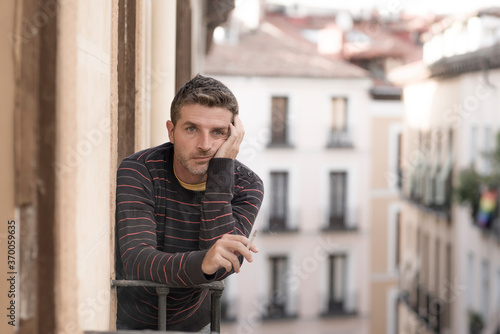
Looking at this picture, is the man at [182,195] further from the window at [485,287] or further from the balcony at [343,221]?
the balcony at [343,221]

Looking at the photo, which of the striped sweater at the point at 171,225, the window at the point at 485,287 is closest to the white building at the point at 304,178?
the window at the point at 485,287

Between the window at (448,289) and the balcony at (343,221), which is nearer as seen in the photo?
the window at (448,289)

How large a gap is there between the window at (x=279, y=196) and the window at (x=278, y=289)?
1.16 metres

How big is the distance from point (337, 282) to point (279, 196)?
3.07 meters

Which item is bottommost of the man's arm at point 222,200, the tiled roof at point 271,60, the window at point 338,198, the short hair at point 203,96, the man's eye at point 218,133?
the window at point 338,198

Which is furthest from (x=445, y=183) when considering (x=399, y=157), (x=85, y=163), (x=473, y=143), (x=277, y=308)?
(x=85, y=163)

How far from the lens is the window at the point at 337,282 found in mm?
22234

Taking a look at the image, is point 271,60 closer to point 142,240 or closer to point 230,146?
point 230,146

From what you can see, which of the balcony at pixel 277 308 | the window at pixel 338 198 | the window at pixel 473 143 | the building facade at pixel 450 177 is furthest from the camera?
the window at pixel 338 198

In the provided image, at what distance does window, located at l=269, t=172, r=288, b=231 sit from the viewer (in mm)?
22281


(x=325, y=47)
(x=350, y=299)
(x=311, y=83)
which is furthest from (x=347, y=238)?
(x=325, y=47)

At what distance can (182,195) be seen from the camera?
7.12ft

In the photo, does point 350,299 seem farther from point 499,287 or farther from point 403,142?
point 499,287

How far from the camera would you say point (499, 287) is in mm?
14586
